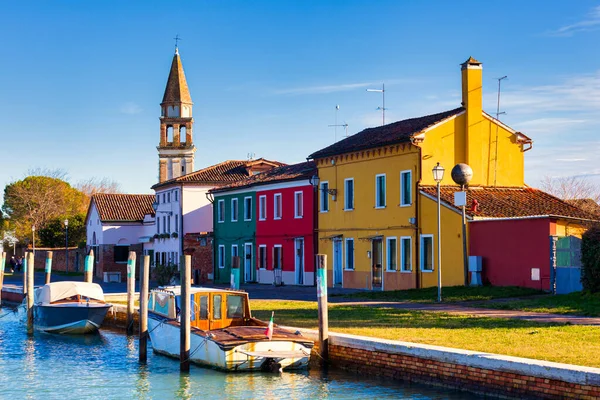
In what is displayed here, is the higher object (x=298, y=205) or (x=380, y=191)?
(x=380, y=191)

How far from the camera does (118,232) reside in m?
68.6

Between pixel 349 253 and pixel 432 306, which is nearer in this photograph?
pixel 432 306

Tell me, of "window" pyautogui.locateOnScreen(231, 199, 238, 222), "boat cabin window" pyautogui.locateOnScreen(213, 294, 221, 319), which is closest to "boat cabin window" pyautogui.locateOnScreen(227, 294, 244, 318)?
"boat cabin window" pyautogui.locateOnScreen(213, 294, 221, 319)

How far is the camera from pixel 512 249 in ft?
102

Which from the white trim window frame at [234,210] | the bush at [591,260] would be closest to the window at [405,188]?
the bush at [591,260]

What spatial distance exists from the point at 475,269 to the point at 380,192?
735cm

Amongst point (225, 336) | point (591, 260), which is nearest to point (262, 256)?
point (591, 260)

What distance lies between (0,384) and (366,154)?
2198cm

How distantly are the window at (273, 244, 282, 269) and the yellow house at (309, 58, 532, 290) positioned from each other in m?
5.60

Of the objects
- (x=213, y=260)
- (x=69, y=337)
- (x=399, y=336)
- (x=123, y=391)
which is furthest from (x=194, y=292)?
(x=213, y=260)

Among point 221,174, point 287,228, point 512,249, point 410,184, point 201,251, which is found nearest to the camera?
point 512,249

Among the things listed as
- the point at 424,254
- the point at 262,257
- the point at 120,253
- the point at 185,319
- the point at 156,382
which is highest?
the point at 120,253

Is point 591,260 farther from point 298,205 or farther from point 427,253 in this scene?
point 298,205

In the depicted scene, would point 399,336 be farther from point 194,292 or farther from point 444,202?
point 444,202
